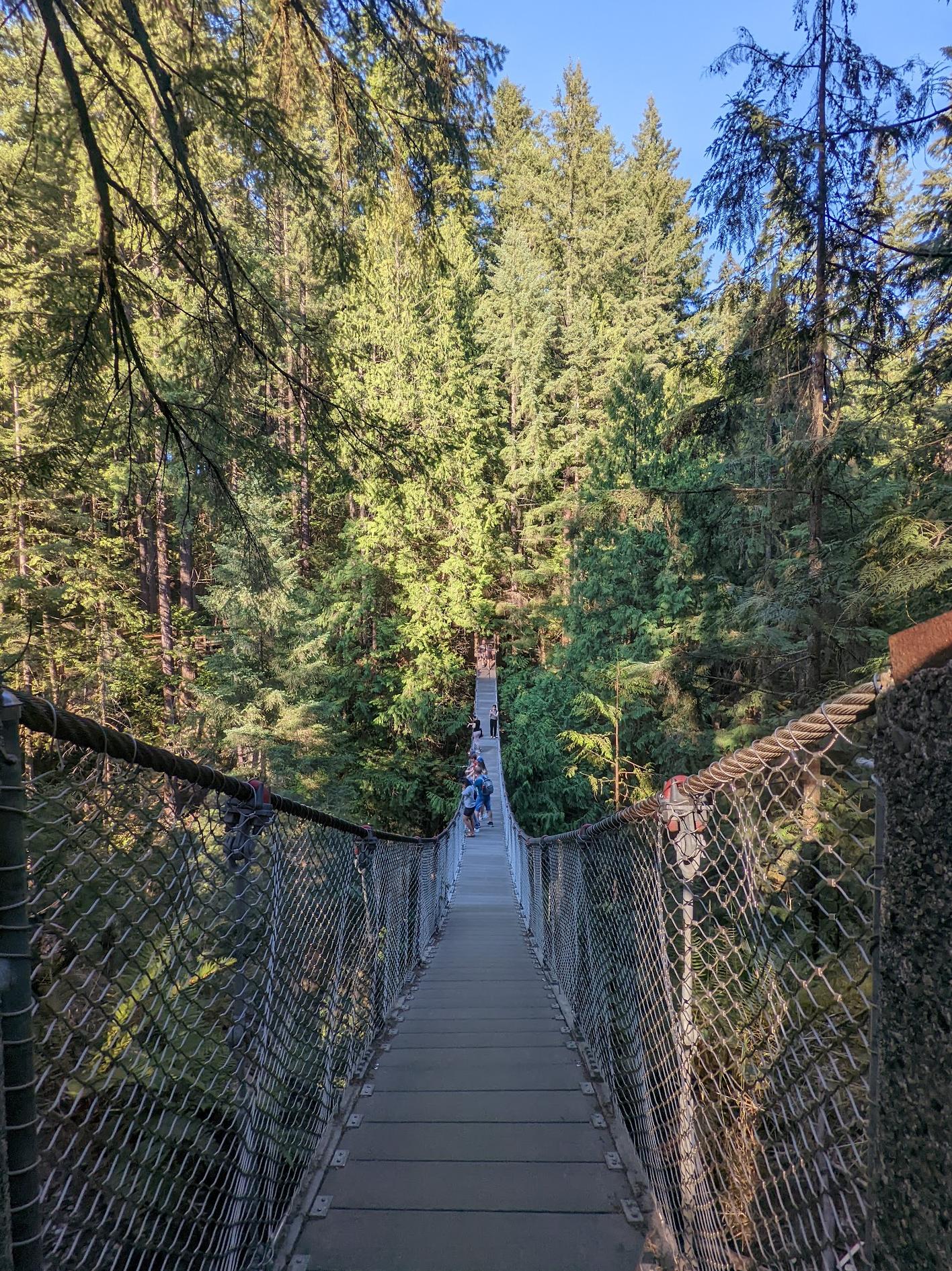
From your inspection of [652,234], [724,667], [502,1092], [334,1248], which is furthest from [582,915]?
[652,234]

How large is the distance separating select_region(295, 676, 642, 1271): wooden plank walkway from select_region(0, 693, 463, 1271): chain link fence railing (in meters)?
0.13

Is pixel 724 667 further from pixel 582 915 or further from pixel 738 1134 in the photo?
pixel 738 1134

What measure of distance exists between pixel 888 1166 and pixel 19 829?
0.88 metres

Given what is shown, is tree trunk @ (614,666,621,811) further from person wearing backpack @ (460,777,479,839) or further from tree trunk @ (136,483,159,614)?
tree trunk @ (136,483,159,614)

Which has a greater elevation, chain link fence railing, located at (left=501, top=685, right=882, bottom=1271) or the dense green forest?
the dense green forest

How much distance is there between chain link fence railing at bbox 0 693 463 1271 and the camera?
76cm

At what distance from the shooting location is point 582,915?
2.86 metres

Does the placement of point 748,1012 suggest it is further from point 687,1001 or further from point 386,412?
point 386,412

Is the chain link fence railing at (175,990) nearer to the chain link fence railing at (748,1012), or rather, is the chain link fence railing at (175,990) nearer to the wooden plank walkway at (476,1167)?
the wooden plank walkway at (476,1167)

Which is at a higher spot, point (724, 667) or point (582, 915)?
point (724, 667)

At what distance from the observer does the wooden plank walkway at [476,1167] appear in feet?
4.62

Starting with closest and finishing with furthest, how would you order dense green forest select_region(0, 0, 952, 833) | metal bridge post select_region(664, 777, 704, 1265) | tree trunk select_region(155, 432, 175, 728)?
metal bridge post select_region(664, 777, 704, 1265), dense green forest select_region(0, 0, 952, 833), tree trunk select_region(155, 432, 175, 728)

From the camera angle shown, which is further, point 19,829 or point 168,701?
point 168,701

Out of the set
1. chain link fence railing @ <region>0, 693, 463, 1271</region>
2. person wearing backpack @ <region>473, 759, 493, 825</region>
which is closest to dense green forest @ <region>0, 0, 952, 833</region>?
chain link fence railing @ <region>0, 693, 463, 1271</region>
